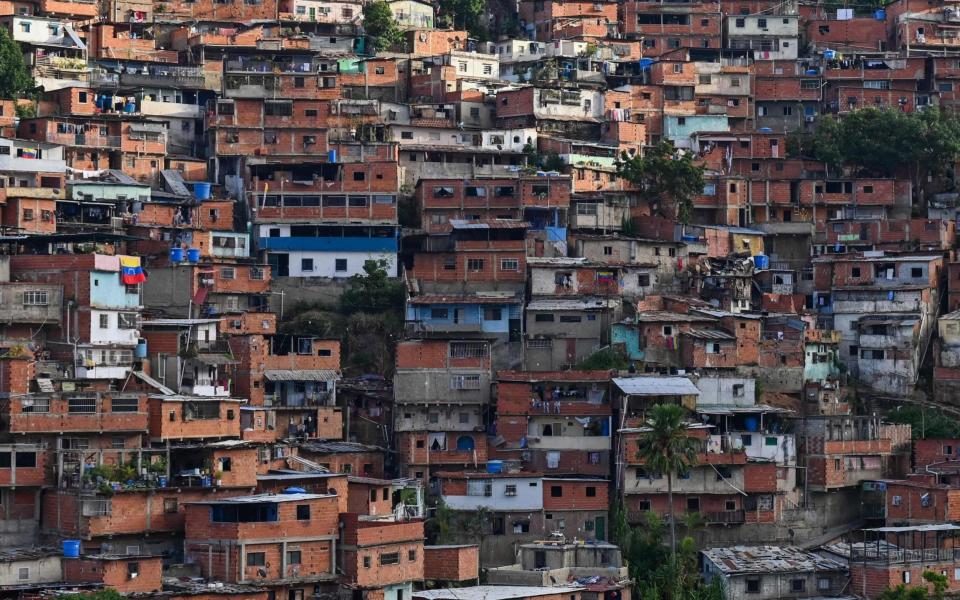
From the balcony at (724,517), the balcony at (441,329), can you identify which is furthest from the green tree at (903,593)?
the balcony at (441,329)

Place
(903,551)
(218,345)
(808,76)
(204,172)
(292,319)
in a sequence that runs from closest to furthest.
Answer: (903,551) → (218,345) → (292,319) → (204,172) → (808,76)

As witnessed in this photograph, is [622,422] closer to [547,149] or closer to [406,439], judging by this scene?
[406,439]

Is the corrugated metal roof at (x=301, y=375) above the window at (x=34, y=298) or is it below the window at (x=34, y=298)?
below

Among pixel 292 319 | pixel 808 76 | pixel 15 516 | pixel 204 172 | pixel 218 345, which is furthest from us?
pixel 808 76

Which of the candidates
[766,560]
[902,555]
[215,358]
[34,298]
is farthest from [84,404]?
[902,555]

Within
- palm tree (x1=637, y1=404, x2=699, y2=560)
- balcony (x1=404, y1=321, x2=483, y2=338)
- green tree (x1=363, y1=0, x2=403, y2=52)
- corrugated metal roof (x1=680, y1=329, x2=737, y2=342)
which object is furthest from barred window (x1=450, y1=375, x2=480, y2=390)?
green tree (x1=363, y1=0, x2=403, y2=52)

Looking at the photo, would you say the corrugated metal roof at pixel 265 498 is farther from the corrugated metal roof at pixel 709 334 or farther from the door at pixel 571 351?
the corrugated metal roof at pixel 709 334

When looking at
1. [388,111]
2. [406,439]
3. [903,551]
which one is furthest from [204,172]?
[903,551]
